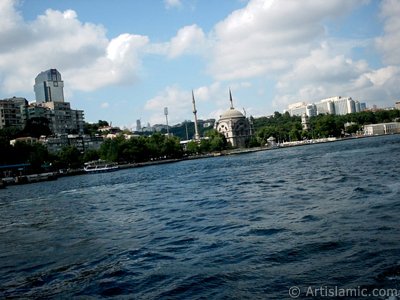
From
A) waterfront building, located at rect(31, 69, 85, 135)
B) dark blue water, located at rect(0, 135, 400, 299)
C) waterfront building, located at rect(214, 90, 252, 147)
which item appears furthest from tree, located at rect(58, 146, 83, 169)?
dark blue water, located at rect(0, 135, 400, 299)

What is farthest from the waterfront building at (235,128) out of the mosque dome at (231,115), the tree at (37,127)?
the tree at (37,127)

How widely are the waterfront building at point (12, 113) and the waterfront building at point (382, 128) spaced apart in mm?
131257

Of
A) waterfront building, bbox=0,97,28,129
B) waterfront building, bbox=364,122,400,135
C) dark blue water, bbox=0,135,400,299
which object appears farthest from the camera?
waterfront building, bbox=364,122,400,135

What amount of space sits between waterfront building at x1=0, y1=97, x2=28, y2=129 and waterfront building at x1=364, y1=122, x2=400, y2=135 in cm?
13126

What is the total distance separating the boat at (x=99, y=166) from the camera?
104 m

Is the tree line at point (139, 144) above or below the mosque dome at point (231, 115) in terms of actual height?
below

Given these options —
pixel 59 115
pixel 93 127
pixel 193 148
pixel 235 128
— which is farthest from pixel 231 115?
pixel 59 115

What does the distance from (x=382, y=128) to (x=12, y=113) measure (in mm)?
139544

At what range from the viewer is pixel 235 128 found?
577 feet

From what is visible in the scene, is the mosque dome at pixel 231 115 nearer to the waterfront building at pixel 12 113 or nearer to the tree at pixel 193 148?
the tree at pixel 193 148

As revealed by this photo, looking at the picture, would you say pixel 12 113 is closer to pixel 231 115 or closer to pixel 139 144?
pixel 139 144

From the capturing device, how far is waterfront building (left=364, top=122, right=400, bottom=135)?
557ft

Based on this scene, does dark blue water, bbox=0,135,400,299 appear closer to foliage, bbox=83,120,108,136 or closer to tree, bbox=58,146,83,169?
tree, bbox=58,146,83,169

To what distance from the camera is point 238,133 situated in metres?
177
